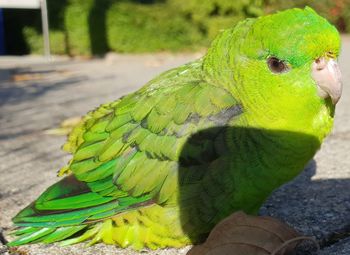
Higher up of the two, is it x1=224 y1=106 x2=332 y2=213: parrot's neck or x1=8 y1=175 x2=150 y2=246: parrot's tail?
x1=224 y1=106 x2=332 y2=213: parrot's neck

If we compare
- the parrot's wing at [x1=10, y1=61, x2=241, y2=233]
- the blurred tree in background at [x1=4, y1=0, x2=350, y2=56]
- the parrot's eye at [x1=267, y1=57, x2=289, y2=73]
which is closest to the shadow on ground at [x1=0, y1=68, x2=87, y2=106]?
the blurred tree in background at [x1=4, y1=0, x2=350, y2=56]

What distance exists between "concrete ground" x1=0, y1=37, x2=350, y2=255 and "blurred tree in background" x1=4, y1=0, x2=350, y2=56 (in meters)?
4.86

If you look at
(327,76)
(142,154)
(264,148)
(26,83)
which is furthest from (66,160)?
(26,83)

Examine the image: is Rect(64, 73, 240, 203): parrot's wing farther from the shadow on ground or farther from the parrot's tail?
the shadow on ground

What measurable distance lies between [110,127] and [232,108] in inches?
20.6

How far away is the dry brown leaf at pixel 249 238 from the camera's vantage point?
1.65m

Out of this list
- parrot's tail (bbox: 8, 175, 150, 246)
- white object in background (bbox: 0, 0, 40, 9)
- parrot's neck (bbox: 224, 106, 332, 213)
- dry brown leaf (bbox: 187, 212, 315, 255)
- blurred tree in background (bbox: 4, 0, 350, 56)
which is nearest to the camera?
dry brown leaf (bbox: 187, 212, 315, 255)

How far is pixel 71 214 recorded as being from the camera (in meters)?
1.90

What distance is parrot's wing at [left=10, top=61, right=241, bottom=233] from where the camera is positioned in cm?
182

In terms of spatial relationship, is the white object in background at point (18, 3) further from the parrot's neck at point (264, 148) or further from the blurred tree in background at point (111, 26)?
the parrot's neck at point (264, 148)

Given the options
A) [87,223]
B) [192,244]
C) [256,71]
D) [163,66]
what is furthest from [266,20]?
[163,66]

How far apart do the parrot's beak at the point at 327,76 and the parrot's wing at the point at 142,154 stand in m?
0.31

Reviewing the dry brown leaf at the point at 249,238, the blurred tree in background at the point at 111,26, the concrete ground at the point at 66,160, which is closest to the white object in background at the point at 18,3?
the blurred tree in background at the point at 111,26

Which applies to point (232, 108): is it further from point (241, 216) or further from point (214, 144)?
point (241, 216)
